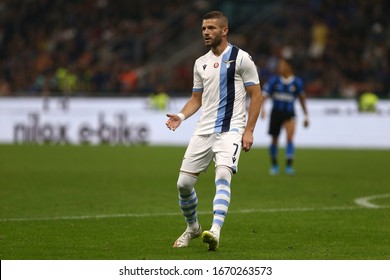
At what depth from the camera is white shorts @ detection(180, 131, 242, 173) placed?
848 cm

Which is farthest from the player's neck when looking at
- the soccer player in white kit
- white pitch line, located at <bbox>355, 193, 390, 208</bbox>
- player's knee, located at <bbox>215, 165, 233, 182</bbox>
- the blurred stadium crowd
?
the blurred stadium crowd

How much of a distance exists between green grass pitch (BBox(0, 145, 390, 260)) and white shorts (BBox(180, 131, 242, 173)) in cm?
75

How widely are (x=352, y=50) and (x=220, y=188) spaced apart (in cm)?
2429

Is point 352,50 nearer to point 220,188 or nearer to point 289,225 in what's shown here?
point 289,225

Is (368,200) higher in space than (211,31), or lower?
lower

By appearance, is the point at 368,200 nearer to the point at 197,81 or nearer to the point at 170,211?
the point at 170,211

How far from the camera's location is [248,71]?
856 cm

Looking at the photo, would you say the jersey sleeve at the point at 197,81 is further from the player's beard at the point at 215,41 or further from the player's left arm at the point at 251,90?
the player's left arm at the point at 251,90

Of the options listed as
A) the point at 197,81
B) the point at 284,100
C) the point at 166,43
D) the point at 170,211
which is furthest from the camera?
the point at 166,43

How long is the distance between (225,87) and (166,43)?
91.3ft

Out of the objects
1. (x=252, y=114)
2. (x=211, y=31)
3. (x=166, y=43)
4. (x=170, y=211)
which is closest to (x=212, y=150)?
(x=252, y=114)

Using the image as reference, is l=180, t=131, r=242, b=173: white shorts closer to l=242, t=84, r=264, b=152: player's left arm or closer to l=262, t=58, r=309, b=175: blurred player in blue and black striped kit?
l=242, t=84, r=264, b=152: player's left arm

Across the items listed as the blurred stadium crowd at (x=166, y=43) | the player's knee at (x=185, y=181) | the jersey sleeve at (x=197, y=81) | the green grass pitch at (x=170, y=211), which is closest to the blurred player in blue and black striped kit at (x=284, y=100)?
the green grass pitch at (x=170, y=211)

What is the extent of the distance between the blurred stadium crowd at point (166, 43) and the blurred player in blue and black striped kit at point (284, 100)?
11.3 m
